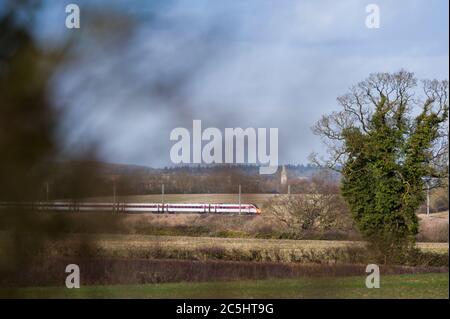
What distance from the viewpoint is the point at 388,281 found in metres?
11.2

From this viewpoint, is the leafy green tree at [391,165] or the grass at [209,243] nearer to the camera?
the grass at [209,243]

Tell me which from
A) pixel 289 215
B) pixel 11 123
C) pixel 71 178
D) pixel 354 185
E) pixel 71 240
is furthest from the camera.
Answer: pixel 354 185

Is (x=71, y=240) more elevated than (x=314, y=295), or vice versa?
(x=71, y=240)

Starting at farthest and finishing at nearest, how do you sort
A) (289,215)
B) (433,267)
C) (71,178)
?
(433,267)
(289,215)
(71,178)

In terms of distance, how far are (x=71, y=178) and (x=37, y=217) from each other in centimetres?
16

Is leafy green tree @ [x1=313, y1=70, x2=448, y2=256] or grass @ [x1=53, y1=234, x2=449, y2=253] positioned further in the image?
leafy green tree @ [x1=313, y1=70, x2=448, y2=256]

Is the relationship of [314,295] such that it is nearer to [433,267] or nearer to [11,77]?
[11,77]

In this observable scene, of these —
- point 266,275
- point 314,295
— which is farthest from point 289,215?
point 314,295

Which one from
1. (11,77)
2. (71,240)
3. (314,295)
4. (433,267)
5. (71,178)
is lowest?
(433,267)

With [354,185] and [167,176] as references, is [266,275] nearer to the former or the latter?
[354,185]

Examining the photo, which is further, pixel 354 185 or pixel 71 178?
pixel 354 185

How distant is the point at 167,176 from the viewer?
219 centimetres

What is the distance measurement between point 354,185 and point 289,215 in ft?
14.0
